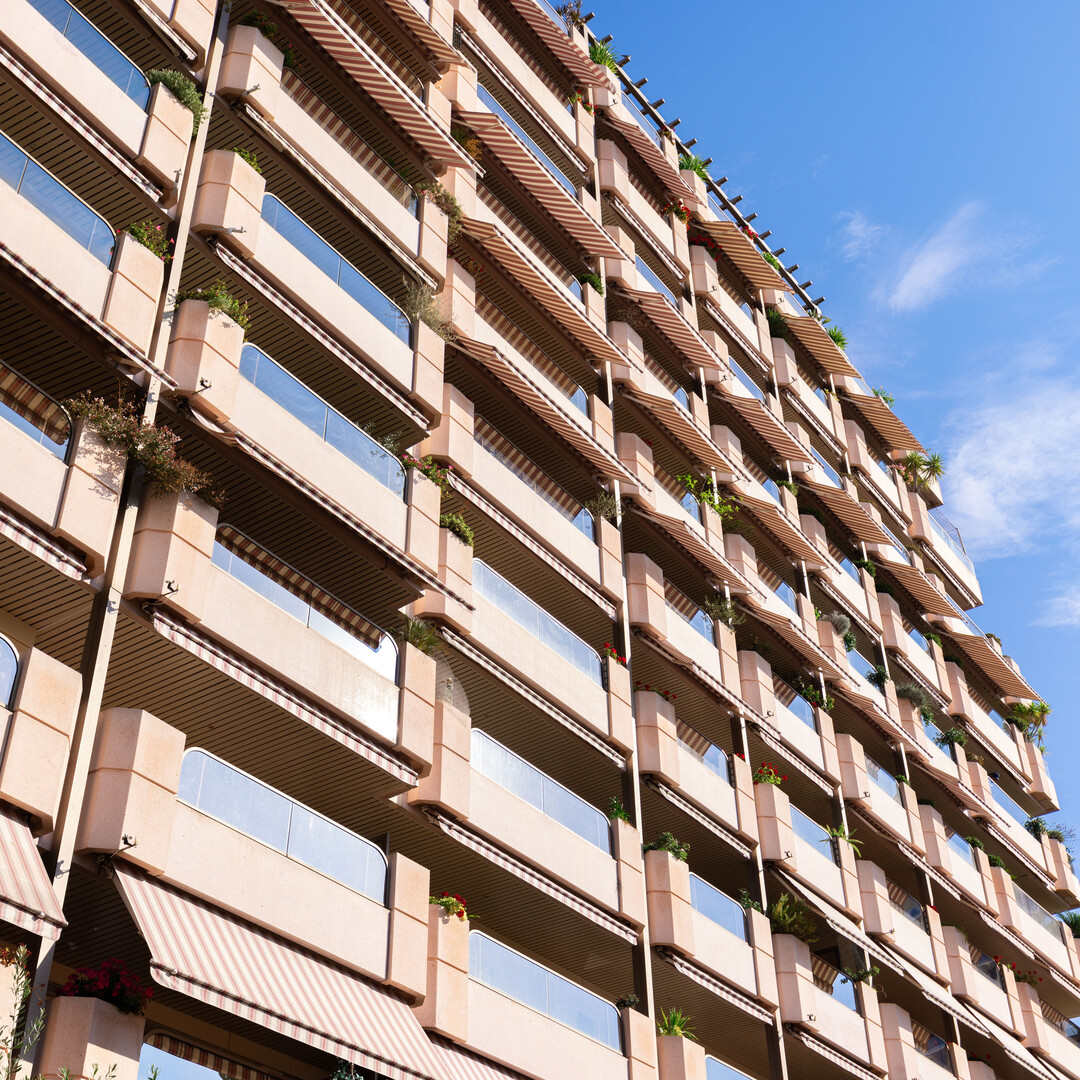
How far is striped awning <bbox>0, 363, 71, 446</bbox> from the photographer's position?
614 inches

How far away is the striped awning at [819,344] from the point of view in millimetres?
42719

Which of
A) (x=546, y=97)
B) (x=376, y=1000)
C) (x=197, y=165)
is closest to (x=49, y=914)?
(x=376, y=1000)

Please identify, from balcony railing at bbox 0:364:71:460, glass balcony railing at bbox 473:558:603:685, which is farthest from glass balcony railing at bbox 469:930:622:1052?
balcony railing at bbox 0:364:71:460

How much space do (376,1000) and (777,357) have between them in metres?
28.1

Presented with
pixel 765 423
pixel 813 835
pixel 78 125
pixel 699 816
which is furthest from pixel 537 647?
pixel 765 423

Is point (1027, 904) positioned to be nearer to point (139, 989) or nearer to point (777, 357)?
point (777, 357)

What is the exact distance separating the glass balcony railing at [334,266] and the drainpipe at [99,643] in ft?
4.45

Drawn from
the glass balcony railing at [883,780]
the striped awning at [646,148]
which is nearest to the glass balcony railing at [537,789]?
the glass balcony railing at [883,780]

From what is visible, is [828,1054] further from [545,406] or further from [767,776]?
[545,406]

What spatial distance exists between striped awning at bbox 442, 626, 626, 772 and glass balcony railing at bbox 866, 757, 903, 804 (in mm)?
10918

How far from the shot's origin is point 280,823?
16531 mm

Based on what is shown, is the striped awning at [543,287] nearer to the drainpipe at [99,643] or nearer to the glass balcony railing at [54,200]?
the drainpipe at [99,643]

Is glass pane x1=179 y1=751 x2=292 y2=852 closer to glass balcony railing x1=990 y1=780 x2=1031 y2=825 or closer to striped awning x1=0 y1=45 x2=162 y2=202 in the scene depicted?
striped awning x1=0 y1=45 x2=162 y2=202

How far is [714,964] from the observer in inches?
974
